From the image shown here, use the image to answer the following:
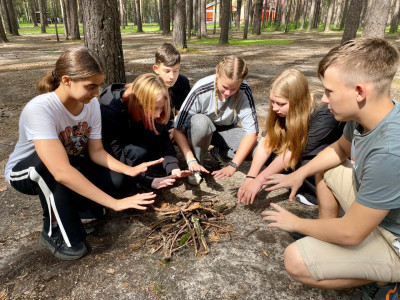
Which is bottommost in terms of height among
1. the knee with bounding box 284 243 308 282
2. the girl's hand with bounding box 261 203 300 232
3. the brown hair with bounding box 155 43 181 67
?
the knee with bounding box 284 243 308 282

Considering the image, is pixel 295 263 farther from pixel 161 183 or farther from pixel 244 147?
pixel 244 147

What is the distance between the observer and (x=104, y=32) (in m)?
3.53

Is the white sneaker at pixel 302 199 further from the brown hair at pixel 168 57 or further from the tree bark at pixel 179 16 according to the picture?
the tree bark at pixel 179 16

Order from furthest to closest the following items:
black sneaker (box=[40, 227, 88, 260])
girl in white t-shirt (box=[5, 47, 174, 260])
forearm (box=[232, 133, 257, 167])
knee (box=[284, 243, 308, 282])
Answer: forearm (box=[232, 133, 257, 167]), black sneaker (box=[40, 227, 88, 260]), girl in white t-shirt (box=[5, 47, 174, 260]), knee (box=[284, 243, 308, 282])

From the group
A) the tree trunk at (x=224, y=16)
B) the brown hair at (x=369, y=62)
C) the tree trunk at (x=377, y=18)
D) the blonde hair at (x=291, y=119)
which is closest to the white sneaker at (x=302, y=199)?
the blonde hair at (x=291, y=119)

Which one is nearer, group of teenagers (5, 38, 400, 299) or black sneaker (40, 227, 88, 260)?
group of teenagers (5, 38, 400, 299)

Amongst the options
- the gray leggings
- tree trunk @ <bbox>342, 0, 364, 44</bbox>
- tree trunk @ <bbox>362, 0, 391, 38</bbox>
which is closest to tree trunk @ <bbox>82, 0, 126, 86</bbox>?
the gray leggings

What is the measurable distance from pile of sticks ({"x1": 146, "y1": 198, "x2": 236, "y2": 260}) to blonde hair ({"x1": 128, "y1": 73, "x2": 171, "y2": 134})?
719mm

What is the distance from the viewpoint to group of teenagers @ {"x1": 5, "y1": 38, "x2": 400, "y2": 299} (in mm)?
1282

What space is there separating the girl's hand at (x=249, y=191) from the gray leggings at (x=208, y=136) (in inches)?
28.4

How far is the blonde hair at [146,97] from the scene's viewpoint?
2.22 meters

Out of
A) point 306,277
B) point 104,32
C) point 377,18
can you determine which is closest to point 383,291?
point 306,277

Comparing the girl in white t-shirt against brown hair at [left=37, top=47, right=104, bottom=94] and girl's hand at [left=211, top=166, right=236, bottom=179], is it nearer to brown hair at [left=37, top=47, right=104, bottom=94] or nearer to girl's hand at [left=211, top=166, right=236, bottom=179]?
brown hair at [left=37, top=47, right=104, bottom=94]

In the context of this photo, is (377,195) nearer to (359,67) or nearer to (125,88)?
(359,67)
